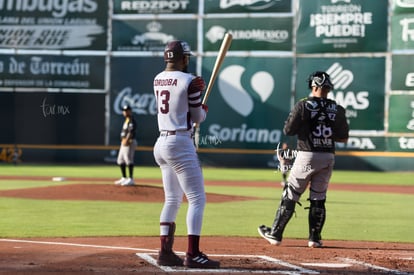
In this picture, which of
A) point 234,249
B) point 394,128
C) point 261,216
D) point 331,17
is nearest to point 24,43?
point 331,17

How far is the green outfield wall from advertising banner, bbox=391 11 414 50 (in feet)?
0.12

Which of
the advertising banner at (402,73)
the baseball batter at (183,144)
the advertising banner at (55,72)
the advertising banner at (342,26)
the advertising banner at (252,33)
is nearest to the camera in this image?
the baseball batter at (183,144)

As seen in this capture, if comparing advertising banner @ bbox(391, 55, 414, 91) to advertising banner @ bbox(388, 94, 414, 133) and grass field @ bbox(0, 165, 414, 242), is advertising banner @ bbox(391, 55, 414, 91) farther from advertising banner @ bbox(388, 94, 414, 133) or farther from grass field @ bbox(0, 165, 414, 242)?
grass field @ bbox(0, 165, 414, 242)

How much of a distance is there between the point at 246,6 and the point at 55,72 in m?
7.73

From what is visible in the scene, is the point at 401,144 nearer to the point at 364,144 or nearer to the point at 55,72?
the point at 364,144

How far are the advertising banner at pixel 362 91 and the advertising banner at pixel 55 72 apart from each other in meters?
9.01

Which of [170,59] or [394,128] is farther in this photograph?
[394,128]

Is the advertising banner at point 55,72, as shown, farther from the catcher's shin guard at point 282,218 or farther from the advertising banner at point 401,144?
the catcher's shin guard at point 282,218

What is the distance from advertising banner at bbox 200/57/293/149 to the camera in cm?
3219

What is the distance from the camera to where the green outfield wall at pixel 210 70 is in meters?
31.2

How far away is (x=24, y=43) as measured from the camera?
33875mm

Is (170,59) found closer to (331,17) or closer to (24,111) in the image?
(331,17)

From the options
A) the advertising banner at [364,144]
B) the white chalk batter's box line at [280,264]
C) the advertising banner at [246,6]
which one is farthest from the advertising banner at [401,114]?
the white chalk batter's box line at [280,264]

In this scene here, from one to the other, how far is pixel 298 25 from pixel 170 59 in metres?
24.4
